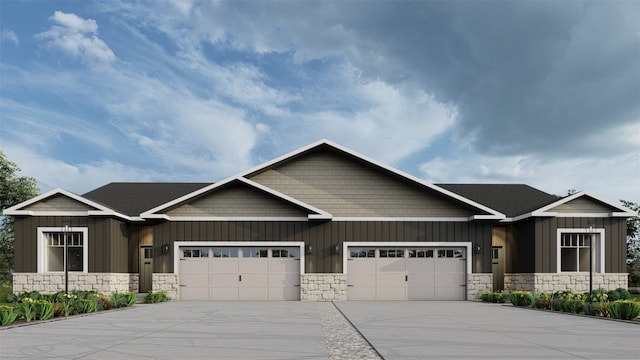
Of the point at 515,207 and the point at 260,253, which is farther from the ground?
the point at 515,207

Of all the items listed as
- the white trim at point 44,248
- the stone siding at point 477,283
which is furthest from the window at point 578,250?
the white trim at point 44,248

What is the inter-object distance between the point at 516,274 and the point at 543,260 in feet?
7.31

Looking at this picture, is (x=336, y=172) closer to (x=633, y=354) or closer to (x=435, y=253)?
(x=435, y=253)

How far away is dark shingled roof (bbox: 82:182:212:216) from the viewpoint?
28.5 meters

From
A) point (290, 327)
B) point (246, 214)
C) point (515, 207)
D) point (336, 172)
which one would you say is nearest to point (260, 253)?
point (246, 214)

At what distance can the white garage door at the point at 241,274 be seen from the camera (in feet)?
78.6

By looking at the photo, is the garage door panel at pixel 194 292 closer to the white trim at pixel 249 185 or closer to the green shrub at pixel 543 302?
the white trim at pixel 249 185

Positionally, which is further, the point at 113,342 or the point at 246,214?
the point at 246,214

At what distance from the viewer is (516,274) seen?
2609cm

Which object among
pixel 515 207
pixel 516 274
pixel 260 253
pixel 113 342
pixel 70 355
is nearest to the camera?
pixel 70 355

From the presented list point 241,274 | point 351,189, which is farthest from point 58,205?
point 351,189

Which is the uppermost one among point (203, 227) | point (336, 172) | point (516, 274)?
point (336, 172)

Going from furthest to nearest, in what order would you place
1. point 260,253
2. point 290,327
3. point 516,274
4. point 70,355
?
point 516,274, point 260,253, point 290,327, point 70,355

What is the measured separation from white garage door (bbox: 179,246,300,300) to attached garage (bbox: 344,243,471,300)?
252 cm
